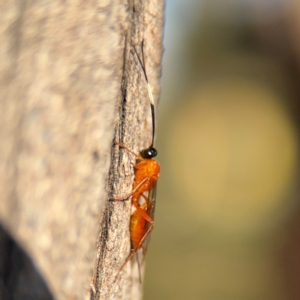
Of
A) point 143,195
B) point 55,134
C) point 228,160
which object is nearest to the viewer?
point 55,134

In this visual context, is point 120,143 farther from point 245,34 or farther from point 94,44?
point 245,34

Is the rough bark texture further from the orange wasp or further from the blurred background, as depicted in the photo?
the blurred background

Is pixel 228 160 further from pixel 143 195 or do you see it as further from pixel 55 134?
pixel 55 134

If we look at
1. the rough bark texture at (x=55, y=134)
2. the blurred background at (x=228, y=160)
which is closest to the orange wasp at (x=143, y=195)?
the rough bark texture at (x=55, y=134)

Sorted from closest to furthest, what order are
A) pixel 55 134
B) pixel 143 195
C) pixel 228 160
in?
pixel 55 134
pixel 143 195
pixel 228 160

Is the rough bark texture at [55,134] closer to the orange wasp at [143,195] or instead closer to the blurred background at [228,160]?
the orange wasp at [143,195]

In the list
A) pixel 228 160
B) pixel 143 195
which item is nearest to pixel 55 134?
pixel 143 195

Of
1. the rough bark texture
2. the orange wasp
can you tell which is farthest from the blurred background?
the rough bark texture
